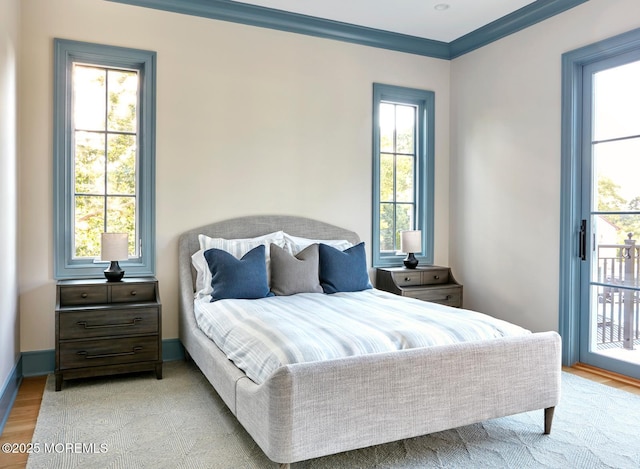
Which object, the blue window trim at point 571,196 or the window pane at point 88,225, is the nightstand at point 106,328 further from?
the blue window trim at point 571,196

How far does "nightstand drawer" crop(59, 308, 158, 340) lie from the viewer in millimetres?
3281

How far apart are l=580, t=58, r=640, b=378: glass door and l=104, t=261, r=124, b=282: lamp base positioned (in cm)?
342

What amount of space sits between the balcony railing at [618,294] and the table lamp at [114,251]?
11.4 feet

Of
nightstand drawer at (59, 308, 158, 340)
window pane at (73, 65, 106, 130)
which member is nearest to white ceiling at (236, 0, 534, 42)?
window pane at (73, 65, 106, 130)

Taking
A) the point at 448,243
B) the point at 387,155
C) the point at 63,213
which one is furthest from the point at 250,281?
the point at 448,243

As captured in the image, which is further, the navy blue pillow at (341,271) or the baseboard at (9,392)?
the navy blue pillow at (341,271)

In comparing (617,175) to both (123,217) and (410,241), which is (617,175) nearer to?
(410,241)

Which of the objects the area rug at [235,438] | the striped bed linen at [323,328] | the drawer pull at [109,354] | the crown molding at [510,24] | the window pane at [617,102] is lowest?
the area rug at [235,438]

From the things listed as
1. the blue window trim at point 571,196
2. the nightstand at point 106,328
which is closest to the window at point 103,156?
the nightstand at point 106,328

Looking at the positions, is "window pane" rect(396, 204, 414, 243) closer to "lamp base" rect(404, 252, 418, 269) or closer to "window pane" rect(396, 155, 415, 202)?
"window pane" rect(396, 155, 415, 202)

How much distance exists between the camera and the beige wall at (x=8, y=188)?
2.87 meters

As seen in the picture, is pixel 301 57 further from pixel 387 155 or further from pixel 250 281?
pixel 250 281

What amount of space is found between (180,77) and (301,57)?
3.56 feet

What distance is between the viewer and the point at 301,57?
4406mm
